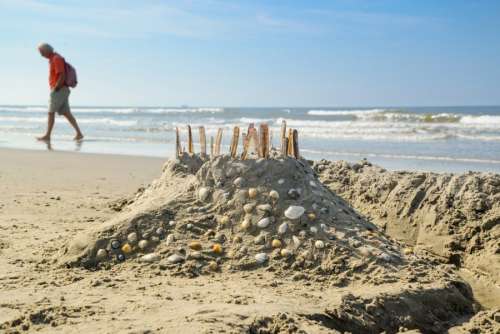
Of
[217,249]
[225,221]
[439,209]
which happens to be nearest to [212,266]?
[217,249]

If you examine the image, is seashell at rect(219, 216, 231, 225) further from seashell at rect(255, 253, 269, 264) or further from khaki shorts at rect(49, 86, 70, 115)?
khaki shorts at rect(49, 86, 70, 115)

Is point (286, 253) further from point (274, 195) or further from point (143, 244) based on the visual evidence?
point (143, 244)

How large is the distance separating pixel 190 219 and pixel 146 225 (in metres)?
0.26

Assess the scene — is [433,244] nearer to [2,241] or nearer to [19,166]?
[2,241]

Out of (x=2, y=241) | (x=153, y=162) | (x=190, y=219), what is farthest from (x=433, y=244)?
(x=153, y=162)

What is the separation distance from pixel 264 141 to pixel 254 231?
0.62 meters

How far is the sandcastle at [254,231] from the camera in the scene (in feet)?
9.91

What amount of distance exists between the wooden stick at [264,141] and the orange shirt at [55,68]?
24.1ft

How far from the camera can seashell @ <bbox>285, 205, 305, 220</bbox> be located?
324 cm

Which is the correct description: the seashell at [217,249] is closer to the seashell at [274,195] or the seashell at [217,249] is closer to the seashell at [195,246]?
the seashell at [195,246]

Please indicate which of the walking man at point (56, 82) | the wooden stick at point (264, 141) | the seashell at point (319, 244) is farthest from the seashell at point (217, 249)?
the walking man at point (56, 82)

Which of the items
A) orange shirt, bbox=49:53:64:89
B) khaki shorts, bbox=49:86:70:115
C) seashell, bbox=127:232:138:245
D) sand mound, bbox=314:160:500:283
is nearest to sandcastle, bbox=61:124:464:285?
seashell, bbox=127:232:138:245

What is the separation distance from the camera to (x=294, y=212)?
324 cm

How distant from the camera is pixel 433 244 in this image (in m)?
4.04
